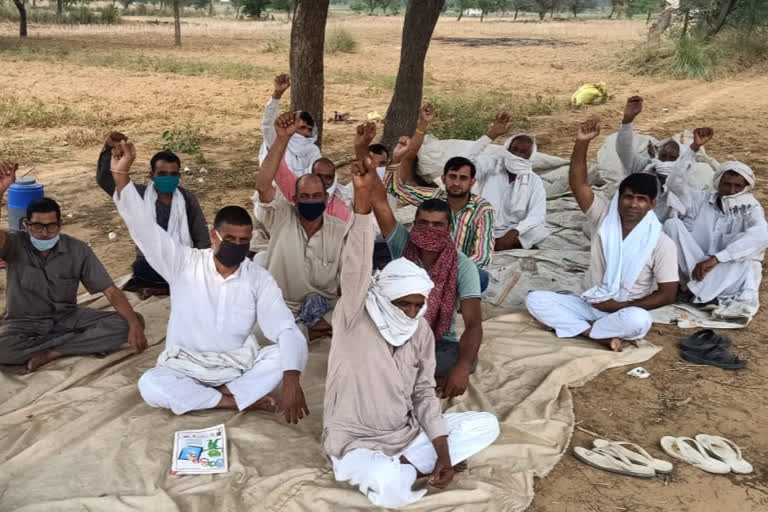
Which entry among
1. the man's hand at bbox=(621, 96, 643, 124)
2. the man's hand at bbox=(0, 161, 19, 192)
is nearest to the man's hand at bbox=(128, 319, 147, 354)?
the man's hand at bbox=(0, 161, 19, 192)

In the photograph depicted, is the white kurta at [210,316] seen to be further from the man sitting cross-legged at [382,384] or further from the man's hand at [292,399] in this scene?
the man sitting cross-legged at [382,384]

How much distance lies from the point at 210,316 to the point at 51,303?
1.22m

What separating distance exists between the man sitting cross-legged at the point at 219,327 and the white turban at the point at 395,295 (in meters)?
0.70

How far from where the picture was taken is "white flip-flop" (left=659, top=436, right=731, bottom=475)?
3.45 m

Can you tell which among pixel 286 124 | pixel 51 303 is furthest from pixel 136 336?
pixel 286 124

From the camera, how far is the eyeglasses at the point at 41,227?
3.94 meters

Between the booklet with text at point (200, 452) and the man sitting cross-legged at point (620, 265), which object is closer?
the booklet with text at point (200, 452)

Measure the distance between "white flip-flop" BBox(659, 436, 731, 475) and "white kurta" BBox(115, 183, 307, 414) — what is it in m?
2.02

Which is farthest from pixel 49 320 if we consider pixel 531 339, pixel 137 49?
pixel 137 49

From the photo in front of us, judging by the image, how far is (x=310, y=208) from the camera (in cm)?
438

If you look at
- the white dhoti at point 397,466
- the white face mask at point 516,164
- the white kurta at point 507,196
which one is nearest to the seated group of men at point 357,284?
the white dhoti at point 397,466

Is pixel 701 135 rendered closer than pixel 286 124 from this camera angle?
No

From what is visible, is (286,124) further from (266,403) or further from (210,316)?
(266,403)

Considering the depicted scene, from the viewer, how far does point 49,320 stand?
163 inches
